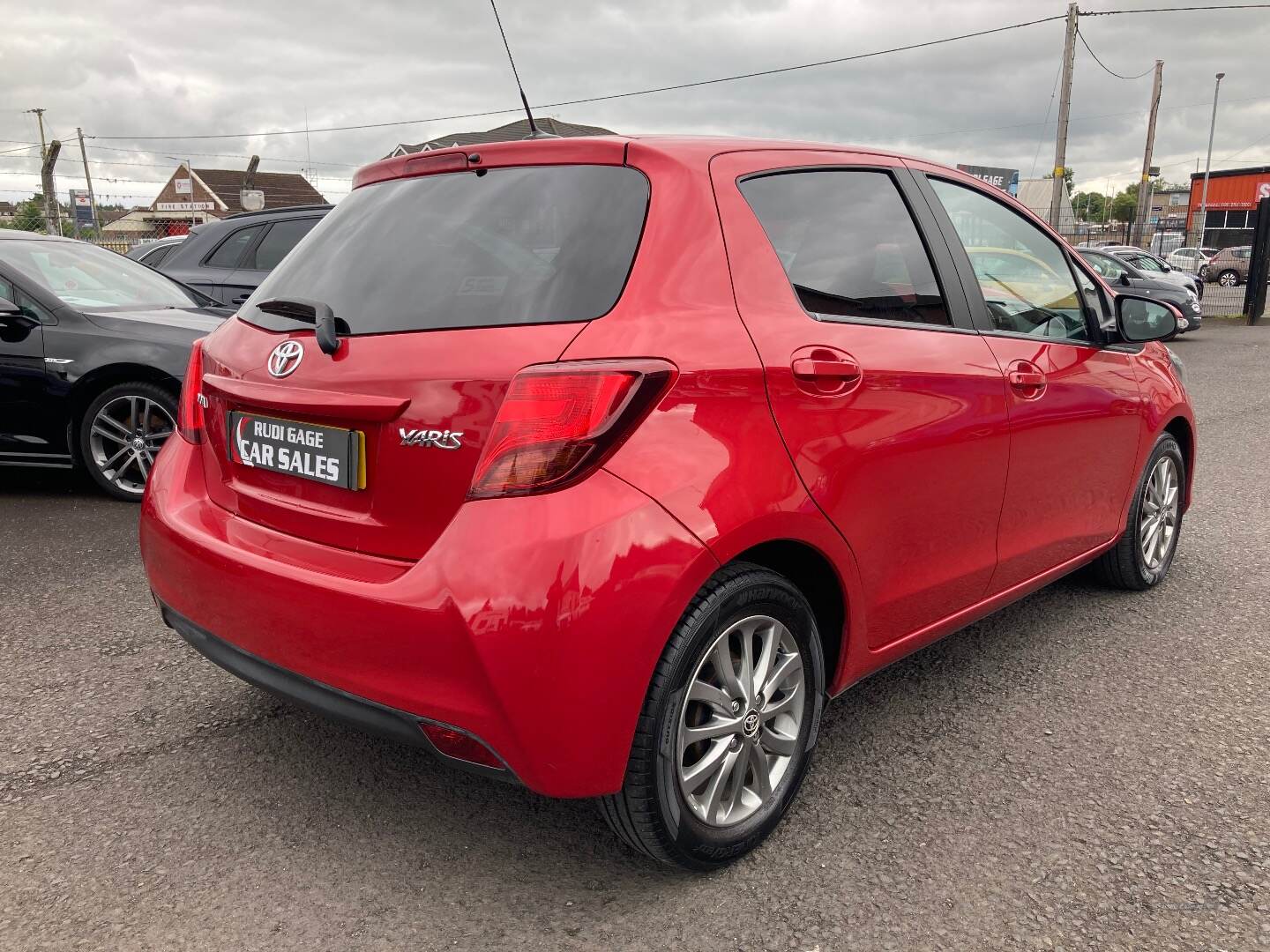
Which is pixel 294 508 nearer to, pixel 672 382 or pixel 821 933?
pixel 672 382

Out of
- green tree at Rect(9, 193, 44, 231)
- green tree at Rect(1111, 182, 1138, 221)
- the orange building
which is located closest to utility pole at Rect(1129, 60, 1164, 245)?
the orange building

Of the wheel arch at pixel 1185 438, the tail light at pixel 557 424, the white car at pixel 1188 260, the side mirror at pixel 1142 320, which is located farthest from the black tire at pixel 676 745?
the white car at pixel 1188 260

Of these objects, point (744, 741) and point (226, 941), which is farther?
point (744, 741)

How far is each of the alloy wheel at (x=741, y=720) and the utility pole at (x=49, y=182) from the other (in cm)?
1672

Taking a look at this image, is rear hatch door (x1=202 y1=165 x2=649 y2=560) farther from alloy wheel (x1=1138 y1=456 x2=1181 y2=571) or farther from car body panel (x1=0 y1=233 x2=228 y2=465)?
car body panel (x1=0 y1=233 x2=228 y2=465)

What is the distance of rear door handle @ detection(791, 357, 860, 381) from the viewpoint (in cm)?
234

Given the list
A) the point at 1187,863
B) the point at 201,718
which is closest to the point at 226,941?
the point at 201,718

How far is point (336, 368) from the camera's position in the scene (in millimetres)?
2240

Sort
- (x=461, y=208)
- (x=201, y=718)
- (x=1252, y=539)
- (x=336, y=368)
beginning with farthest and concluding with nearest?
1. (x=1252, y=539)
2. (x=201, y=718)
3. (x=461, y=208)
4. (x=336, y=368)

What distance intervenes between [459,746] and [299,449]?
2.48ft

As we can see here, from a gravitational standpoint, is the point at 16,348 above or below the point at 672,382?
below

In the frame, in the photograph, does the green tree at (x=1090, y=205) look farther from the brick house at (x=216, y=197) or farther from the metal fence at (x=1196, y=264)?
the brick house at (x=216, y=197)

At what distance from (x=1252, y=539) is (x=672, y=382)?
4.17 metres

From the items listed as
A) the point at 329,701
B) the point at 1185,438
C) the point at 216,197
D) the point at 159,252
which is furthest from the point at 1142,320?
the point at 216,197
